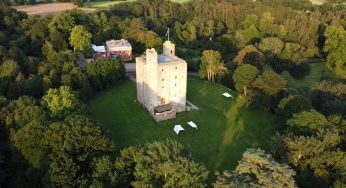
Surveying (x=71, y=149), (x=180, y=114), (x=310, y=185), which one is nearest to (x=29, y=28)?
(x=180, y=114)

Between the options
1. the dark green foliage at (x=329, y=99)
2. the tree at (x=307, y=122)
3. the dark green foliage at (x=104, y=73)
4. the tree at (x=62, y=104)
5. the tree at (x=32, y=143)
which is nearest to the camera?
the tree at (x=32, y=143)

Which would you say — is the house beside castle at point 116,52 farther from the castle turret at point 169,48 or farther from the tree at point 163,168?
the tree at point 163,168

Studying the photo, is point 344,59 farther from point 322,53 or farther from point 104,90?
point 104,90

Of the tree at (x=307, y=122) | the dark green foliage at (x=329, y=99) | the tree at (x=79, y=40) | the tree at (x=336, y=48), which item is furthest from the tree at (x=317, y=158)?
the tree at (x=79, y=40)

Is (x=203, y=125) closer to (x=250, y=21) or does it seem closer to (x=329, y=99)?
(x=329, y=99)

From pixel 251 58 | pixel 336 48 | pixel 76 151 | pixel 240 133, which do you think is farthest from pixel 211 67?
pixel 336 48
